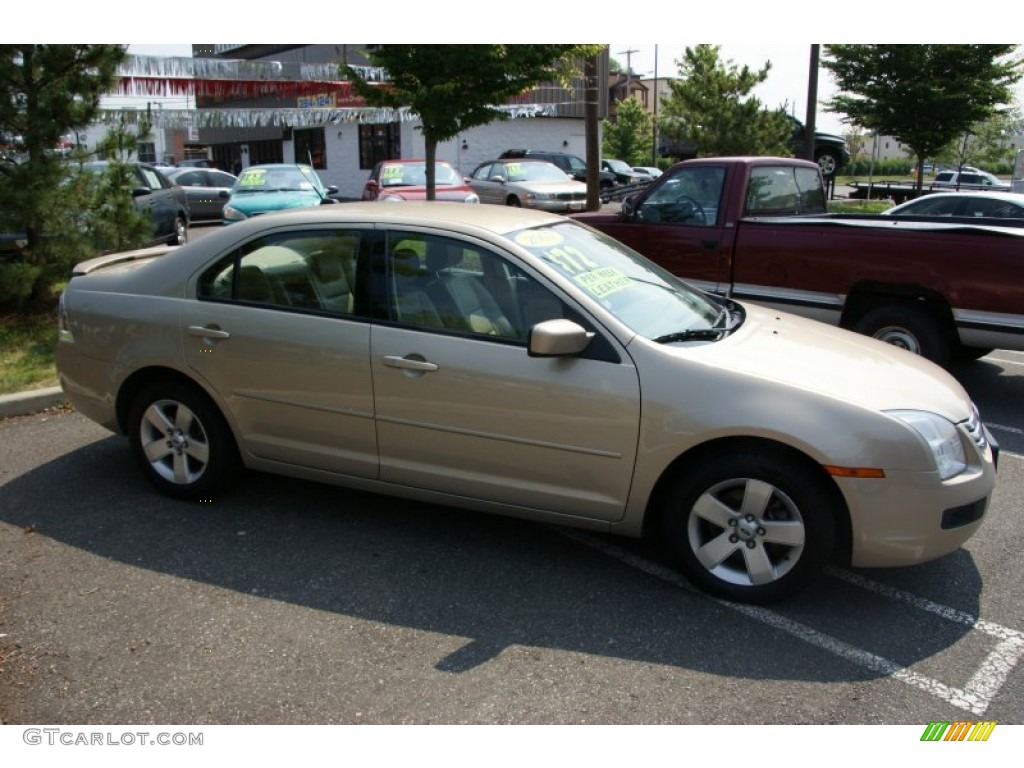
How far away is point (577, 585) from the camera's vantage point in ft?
12.6

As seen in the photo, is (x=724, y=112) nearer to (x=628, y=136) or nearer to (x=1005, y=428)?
(x=1005, y=428)

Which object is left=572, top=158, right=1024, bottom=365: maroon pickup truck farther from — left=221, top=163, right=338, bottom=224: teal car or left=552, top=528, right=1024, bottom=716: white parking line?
left=221, top=163, right=338, bottom=224: teal car

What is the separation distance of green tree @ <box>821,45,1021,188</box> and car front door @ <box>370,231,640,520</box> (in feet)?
70.2

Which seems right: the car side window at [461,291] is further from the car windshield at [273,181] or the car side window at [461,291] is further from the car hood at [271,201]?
the car windshield at [273,181]

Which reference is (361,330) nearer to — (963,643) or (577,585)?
(577,585)

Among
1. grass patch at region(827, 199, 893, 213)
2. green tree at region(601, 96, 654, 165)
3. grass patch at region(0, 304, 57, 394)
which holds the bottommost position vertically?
grass patch at region(0, 304, 57, 394)

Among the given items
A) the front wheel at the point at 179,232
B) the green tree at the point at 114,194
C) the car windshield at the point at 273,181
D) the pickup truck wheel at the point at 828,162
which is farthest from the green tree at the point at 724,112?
the green tree at the point at 114,194

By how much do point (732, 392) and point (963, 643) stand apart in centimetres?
133

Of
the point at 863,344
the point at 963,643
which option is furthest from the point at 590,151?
the point at 963,643

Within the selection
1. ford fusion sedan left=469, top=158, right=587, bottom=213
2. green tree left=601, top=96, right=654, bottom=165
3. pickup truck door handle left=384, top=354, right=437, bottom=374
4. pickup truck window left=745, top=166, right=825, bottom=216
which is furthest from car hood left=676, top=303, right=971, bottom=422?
green tree left=601, top=96, right=654, bottom=165

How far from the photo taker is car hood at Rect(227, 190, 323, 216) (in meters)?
14.2

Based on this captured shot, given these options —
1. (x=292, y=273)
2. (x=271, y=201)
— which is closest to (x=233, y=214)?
(x=271, y=201)

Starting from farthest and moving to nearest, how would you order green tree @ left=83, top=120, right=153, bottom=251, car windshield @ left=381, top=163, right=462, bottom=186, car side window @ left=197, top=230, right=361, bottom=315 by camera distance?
car windshield @ left=381, top=163, right=462, bottom=186
green tree @ left=83, top=120, right=153, bottom=251
car side window @ left=197, top=230, right=361, bottom=315

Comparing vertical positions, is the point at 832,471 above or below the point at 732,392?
below
